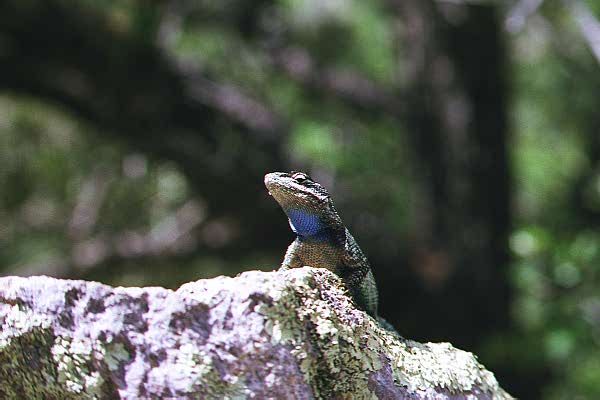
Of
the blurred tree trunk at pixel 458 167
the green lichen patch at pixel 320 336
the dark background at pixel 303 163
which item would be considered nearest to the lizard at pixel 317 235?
the green lichen patch at pixel 320 336

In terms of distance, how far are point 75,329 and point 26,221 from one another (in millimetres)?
6914

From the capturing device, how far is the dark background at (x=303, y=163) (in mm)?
5559

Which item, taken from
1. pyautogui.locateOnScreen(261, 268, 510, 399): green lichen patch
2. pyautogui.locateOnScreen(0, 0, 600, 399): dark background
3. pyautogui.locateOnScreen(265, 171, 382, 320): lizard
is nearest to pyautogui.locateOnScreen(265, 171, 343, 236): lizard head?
pyautogui.locateOnScreen(265, 171, 382, 320): lizard

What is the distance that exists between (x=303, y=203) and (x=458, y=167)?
3825mm

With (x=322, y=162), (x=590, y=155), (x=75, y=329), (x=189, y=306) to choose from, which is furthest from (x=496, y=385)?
(x=590, y=155)

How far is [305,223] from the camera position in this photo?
2.26 meters

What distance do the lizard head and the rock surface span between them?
393 mm

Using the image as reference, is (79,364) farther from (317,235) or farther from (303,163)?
(303,163)

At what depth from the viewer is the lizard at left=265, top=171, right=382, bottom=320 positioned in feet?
7.21

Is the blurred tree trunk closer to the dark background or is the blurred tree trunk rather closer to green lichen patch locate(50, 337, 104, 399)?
the dark background

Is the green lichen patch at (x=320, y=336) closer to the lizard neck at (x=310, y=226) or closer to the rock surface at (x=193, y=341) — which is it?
the rock surface at (x=193, y=341)

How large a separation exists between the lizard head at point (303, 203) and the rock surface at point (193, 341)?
393 millimetres

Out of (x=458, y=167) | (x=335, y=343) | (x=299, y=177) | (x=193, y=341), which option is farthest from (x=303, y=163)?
(x=193, y=341)

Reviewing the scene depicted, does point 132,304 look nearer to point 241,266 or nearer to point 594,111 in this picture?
point 241,266
